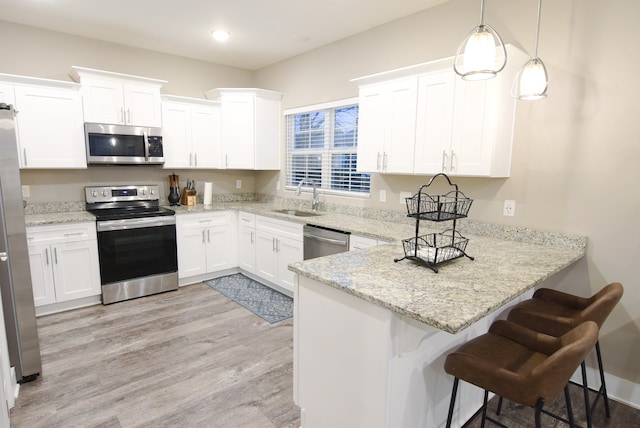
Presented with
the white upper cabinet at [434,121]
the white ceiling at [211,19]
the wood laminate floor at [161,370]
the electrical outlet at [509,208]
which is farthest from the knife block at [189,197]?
the electrical outlet at [509,208]

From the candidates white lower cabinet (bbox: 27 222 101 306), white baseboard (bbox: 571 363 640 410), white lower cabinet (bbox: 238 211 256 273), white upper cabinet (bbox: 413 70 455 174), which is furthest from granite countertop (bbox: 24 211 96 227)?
white baseboard (bbox: 571 363 640 410)

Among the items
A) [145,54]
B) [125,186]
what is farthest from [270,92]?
[125,186]

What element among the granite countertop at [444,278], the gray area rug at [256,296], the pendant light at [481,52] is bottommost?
the gray area rug at [256,296]

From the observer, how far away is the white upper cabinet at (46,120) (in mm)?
3195

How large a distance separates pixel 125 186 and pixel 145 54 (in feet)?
5.19

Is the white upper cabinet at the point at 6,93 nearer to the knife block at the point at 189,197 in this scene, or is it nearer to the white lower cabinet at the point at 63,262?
the white lower cabinet at the point at 63,262

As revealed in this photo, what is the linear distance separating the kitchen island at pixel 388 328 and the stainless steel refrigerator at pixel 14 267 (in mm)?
1809

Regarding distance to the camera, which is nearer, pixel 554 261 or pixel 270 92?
pixel 554 261

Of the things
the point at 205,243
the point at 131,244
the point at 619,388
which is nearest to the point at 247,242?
the point at 205,243

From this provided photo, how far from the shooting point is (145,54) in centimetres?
417

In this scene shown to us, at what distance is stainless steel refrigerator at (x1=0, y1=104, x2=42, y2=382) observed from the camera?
209 cm

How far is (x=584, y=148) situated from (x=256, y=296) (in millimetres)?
3133

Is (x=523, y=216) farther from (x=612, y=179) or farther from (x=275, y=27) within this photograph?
(x=275, y=27)

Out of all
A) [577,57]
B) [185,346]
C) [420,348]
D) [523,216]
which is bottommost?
[185,346]
